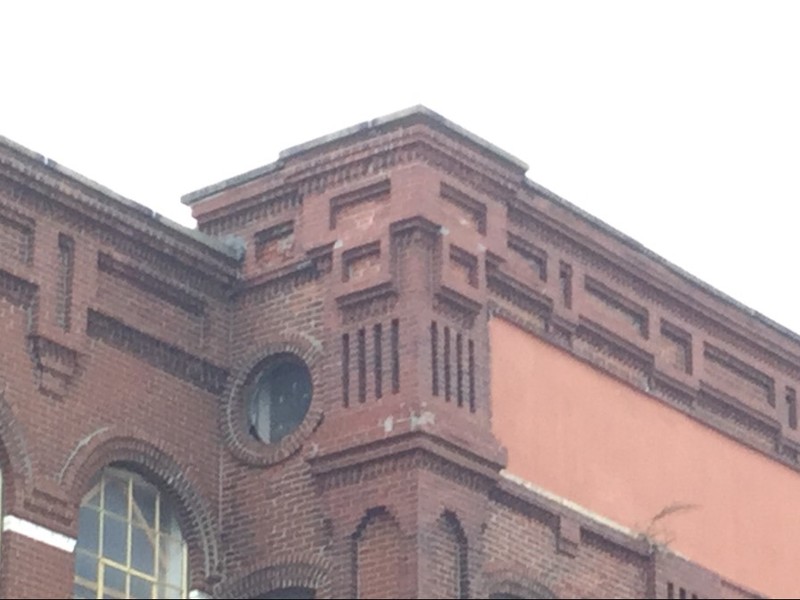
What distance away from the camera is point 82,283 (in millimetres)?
26672

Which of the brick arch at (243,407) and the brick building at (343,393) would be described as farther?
the brick arch at (243,407)

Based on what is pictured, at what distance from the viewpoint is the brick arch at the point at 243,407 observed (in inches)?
1058

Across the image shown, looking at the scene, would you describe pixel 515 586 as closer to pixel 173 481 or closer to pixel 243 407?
pixel 243 407

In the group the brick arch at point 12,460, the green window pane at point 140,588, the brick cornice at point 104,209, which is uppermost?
the brick cornice at point 104,209

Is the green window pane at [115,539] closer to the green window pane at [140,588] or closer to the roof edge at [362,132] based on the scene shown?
the green window pane at [140,588]

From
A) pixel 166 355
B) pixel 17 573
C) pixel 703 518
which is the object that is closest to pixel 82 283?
pixel 166 355

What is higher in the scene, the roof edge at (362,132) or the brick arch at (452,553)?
the roof edge at (362,132)

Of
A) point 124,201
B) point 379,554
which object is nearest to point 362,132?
point 124,201

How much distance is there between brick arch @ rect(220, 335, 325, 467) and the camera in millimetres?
26875

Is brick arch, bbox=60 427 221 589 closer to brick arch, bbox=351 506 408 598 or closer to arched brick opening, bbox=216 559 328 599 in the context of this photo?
arched brick opening, bbox=216 559 328 599

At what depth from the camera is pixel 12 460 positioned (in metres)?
25.5

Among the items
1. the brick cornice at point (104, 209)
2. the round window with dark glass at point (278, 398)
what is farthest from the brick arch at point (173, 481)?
the brick cornice at point (104, 209)

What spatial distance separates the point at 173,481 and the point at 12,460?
202 centimetres

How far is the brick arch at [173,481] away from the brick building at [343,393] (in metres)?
0.02
